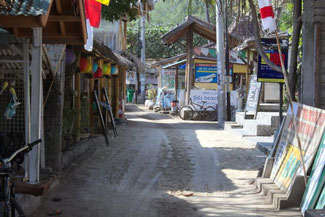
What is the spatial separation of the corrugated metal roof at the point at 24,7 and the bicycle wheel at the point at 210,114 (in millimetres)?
18832

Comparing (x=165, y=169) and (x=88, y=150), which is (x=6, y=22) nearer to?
(x=165, y=169)

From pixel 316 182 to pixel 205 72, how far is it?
21.4 meters

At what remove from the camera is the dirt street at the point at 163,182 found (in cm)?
669

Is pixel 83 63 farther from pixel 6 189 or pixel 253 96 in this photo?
pixel 253 96

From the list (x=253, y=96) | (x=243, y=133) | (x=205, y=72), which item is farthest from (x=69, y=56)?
(x=205, y=72)

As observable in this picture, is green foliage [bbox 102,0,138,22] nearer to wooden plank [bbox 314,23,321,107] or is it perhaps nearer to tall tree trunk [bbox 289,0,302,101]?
tall tree trunk [bbox 289,0,302,101]

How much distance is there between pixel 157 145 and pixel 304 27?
6.85m

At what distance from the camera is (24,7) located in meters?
5.21

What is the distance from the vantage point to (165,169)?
9.96m

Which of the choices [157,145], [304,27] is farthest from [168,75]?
[304,27]

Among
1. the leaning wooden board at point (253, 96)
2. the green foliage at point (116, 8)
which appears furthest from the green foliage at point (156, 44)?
the green foliage at point (116, 8)

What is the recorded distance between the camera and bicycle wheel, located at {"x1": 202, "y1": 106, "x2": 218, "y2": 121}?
2373 cm

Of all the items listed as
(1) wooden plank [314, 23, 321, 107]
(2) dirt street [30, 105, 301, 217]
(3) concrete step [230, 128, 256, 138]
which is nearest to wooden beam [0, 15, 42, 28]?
(2) dirt street [30, 105, 301, 217]

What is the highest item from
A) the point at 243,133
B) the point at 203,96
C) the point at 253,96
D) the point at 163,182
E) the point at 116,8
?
the point at 116,8
